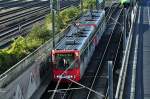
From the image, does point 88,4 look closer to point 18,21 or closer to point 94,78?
point 18,21

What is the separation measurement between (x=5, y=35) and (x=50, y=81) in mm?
21308

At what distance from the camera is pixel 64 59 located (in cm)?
3762


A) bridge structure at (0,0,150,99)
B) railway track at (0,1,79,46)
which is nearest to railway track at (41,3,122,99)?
bridge structure at (0,0,150,99)

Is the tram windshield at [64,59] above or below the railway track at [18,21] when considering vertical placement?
above

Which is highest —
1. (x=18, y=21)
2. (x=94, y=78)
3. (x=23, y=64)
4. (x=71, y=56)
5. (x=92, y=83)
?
(x=71, y=56)

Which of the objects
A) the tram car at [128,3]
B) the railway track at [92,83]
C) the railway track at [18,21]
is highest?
the tram car at [128,3]

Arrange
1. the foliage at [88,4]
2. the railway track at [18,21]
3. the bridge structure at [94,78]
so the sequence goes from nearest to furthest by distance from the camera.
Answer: the bridge structure at [94,78] < the railway track at [18,21] < the foliage at [88,4]

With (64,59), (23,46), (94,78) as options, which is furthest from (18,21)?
(64,59)

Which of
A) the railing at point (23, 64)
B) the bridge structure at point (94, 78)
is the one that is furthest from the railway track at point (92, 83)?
the railing at point (23, 64)

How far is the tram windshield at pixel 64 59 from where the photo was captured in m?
37.6

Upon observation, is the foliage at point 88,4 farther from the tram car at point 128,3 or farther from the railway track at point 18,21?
the railway track at point 18,21

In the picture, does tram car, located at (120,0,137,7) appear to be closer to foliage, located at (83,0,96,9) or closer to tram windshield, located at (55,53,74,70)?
foliage, located at (83,0,96,9)

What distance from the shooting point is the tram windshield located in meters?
37.6

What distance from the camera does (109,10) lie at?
96.7 meters
